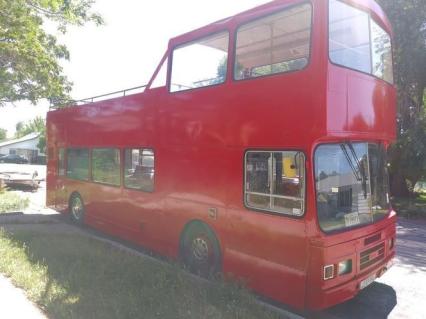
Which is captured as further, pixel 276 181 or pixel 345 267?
pixel 276 181

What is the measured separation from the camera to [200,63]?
267 inches

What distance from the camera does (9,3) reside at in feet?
29.1

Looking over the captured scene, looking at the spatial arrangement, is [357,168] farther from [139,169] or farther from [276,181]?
[139,169]

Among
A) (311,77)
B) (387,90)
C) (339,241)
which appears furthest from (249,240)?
(387,90)

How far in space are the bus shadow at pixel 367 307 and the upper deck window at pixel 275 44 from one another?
3388mm

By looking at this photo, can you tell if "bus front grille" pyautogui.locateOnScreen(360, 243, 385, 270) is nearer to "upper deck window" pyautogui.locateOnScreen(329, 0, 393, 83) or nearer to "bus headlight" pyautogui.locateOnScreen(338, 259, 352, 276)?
"bus headlight" pyautogui.locateOnScreen(338, 259, 352, 276)

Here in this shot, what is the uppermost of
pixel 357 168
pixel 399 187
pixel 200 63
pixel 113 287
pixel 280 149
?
pixel 200 63

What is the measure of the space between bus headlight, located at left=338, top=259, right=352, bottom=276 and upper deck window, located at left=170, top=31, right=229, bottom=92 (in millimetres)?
3176

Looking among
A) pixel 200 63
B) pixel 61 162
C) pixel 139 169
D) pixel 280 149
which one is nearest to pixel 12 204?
pixel 61 162

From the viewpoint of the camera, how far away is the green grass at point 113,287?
473 centimetres

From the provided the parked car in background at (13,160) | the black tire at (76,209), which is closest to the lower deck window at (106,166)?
the black tire at (76,209)

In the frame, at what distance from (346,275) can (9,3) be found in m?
8.76

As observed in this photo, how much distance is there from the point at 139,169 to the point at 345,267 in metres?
4.71

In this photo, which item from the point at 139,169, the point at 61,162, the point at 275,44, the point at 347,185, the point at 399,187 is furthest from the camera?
the point at 399,187
